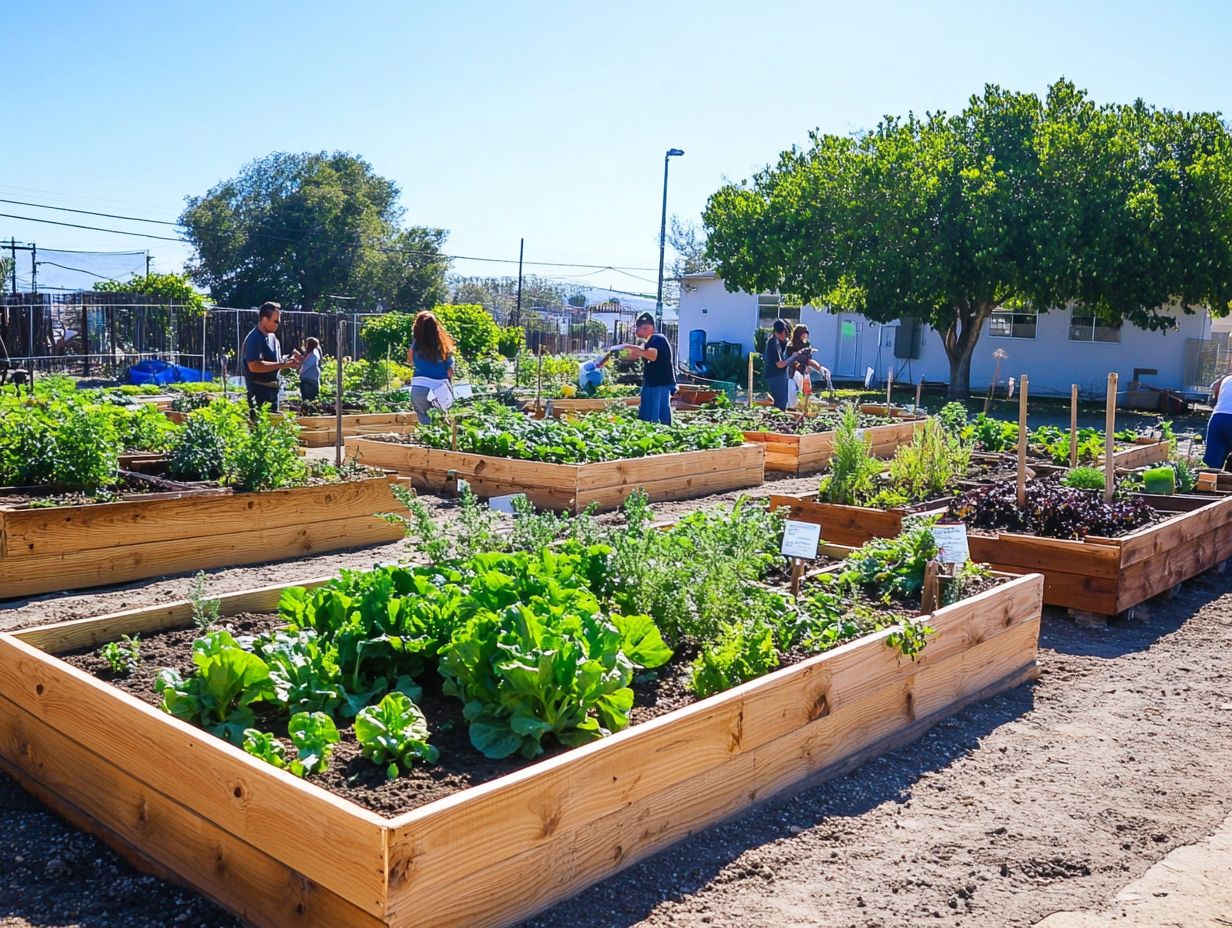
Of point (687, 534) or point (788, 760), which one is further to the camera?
point (687, 534)

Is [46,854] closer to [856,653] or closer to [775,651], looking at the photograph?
[775,651]

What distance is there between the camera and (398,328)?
26.2m

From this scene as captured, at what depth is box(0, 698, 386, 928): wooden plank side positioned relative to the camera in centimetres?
285

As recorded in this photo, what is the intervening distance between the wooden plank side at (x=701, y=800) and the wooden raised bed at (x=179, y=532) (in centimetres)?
456

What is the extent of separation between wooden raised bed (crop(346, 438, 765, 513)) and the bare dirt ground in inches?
189

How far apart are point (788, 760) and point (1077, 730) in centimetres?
166

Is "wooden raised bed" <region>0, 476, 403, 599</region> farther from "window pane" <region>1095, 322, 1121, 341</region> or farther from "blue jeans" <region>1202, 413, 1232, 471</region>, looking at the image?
"window pane" <region>1095, 322, 1121, 341</region>

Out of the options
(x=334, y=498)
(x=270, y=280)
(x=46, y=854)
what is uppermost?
(x=270, y=280)

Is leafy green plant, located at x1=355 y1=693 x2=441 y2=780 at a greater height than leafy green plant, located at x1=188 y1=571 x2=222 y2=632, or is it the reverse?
leafy green plant, located at x1=188 y1=571 x2=222 y2=632

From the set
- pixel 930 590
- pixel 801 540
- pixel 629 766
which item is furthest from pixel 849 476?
pixel 629 766

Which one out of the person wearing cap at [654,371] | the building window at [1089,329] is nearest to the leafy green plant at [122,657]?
the person wearing cap at [654,371]

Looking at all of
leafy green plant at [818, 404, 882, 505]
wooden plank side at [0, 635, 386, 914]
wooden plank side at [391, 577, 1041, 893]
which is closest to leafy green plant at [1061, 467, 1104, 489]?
leafy green plant at [818, 404, 882, 505]

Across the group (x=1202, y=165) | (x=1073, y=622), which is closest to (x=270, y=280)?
(x=1202, y=165)

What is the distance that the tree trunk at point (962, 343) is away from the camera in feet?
84.2
